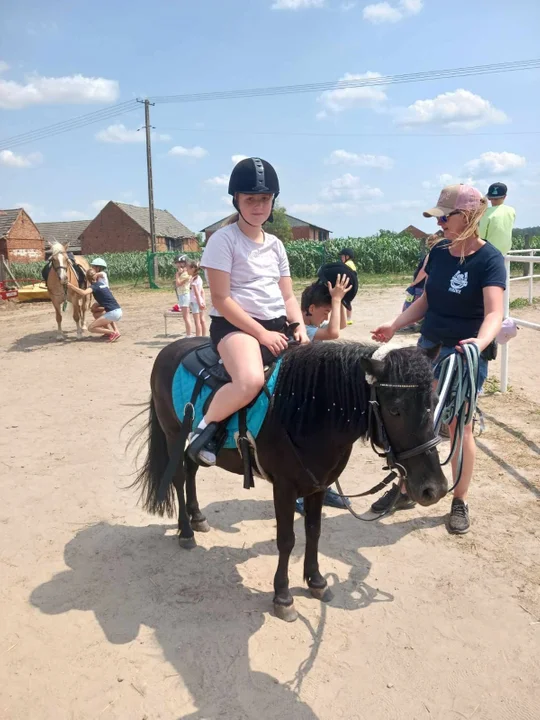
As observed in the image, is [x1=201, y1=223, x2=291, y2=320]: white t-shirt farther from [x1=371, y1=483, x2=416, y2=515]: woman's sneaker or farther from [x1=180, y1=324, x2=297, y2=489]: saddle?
[x1=371, y1=483, x2=416, y2=515]: woman's sneaker

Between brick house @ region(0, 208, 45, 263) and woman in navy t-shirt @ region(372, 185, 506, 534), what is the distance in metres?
44.1

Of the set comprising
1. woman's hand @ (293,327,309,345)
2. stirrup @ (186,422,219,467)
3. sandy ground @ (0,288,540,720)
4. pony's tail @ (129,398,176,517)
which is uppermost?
woman's hand @ (293,327,309,345)

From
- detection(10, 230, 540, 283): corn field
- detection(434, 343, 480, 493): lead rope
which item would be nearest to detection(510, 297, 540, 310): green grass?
detection(434, 343, 480, 493): lead rope

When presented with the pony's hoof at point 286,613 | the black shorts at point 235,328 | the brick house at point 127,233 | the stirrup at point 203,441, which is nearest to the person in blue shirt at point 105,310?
the black shorts at point 235,328

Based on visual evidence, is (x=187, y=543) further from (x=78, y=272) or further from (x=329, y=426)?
(x=78, y=272)

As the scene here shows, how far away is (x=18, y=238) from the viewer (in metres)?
42.3

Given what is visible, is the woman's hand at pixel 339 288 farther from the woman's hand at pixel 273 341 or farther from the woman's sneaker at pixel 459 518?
the woman's sneaker at pixel 459 518

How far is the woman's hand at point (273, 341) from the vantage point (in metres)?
2.67

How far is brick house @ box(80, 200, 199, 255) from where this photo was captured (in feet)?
176

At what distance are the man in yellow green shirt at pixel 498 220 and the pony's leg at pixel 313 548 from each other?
14.6 feet

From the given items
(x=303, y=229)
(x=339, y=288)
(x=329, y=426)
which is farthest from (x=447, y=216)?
(x=303, y=229)

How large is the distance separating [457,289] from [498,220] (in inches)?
132

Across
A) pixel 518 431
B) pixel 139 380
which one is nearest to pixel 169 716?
pixel 518 431

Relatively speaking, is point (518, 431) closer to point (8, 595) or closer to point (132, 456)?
point (132, 456)
